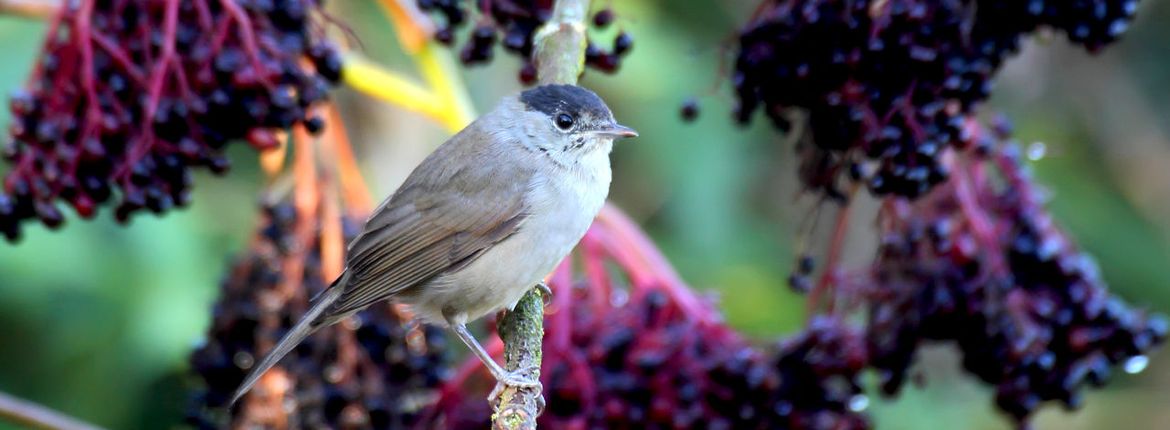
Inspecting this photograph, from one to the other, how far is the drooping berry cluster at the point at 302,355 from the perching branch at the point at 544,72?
31cm

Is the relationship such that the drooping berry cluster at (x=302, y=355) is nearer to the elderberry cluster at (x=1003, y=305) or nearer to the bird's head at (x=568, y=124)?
the bird's head at (x=568, y=124)

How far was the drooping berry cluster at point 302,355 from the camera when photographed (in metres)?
3.55

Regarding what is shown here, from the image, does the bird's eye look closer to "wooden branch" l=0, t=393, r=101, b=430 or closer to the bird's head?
the bird's head

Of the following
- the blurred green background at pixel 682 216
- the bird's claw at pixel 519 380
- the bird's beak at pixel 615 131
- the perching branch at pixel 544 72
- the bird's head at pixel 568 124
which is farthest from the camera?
the blurred green background at pixel 682 216

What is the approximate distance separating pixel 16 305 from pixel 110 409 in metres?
0.47

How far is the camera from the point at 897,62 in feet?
10.3

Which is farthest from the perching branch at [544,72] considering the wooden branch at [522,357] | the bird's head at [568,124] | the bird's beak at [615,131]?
the bird's beak at [615,131]

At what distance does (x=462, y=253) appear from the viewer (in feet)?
13.0

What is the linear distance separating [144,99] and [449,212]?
103 centimetres

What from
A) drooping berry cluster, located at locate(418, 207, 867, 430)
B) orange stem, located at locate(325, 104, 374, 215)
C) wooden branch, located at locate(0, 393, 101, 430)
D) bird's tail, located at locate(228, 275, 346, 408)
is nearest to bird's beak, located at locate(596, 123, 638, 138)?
drooping berry cluster, located at locate(418, 207, 867, 430)

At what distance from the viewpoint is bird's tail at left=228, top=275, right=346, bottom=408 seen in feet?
11.1

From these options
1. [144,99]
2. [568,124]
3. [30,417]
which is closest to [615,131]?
[568,124]

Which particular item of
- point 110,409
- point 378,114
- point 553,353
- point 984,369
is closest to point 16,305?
point 110,409

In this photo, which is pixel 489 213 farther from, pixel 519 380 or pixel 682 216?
pixel 682 216
